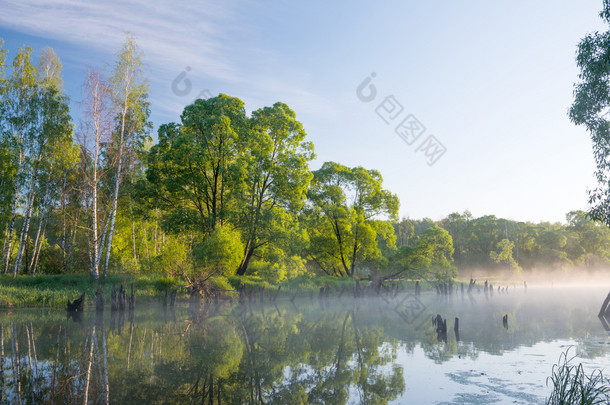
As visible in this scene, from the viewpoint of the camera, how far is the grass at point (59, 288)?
24.0m

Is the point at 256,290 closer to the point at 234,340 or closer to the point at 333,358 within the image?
the point at 234,340

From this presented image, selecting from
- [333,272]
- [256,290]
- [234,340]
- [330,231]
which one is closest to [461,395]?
[234,340]

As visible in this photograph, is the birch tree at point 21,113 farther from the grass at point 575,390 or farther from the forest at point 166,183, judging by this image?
the grass at point 575,390

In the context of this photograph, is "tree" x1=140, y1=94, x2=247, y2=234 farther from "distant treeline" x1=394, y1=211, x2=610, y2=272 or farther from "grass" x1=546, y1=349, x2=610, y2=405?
"distant treeline" x1=394, y1=211, x2=610, y2=272

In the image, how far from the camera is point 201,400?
8.32 metres

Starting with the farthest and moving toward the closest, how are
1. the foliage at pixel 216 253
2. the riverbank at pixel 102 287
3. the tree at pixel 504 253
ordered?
the tree at pixel 504 253
the foliage at pixel 216 253
the riverbank at pixel 102 287

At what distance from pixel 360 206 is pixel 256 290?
61.1 ft

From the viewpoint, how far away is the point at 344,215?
145ft

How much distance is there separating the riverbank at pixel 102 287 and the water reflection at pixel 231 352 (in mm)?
2327

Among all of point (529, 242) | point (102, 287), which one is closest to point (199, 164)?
point (102, 287)

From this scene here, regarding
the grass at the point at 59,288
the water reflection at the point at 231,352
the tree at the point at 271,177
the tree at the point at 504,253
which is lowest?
the water reflection at the point at 231,352

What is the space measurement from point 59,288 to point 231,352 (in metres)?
20.1

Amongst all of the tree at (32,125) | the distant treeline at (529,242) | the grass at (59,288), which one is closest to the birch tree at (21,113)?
the tree at (32,125)

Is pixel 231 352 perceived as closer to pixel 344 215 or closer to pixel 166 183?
pixel 166 183
